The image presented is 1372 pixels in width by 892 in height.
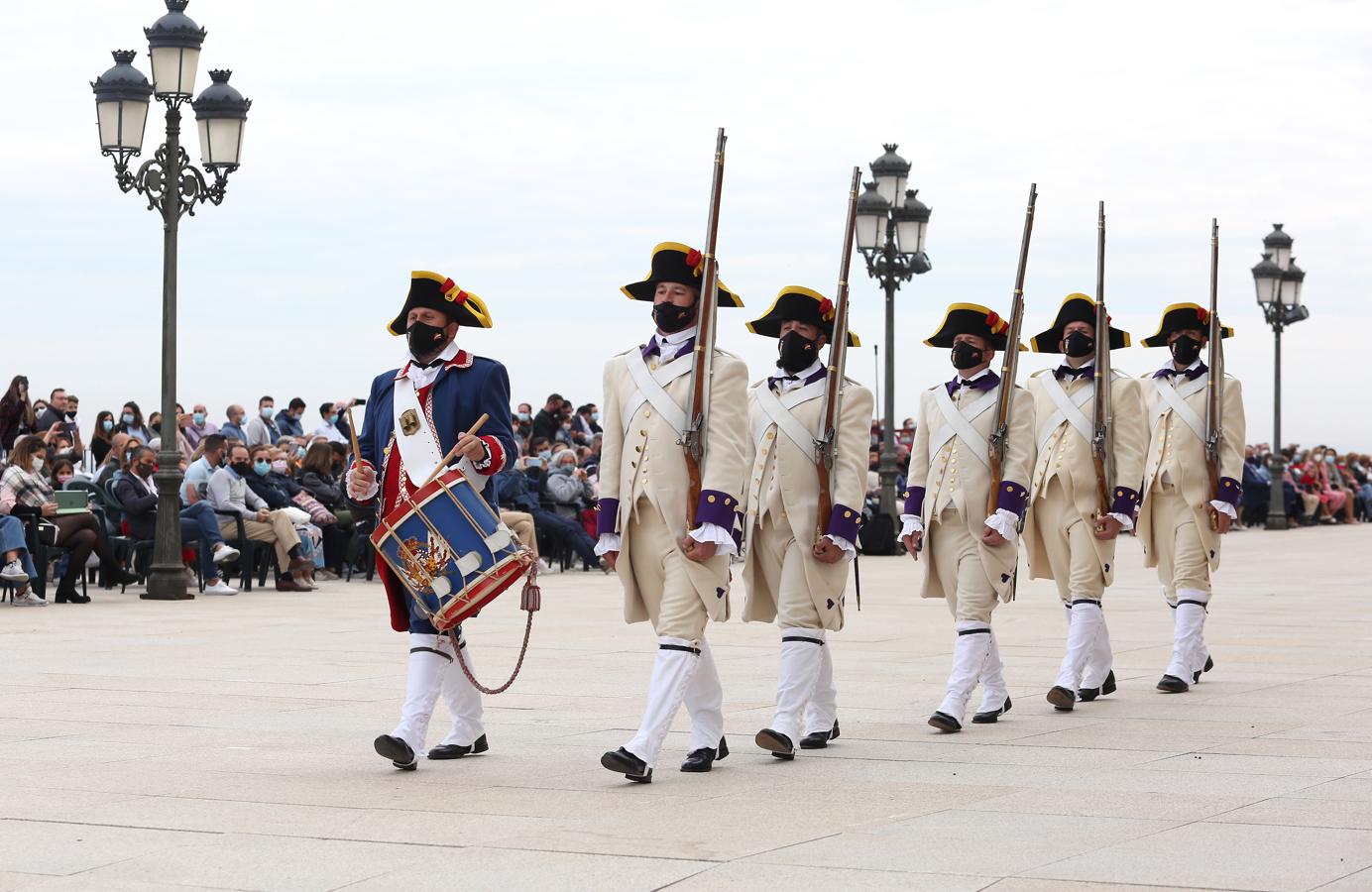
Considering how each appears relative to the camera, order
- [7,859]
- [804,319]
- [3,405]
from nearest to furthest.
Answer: [7,859] → [804,319] → [3,405]

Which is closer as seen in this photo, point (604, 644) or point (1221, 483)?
point (1221, 483)

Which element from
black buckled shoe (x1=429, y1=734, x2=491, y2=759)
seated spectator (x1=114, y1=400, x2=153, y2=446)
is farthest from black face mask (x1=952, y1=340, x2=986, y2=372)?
seated spectator (x1=114, y1=400, x2=153, y2=446)

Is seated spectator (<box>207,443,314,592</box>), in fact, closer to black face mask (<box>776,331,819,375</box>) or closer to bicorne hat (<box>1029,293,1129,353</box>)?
bicorne hat (<box>1029,293,1129,353</box>)

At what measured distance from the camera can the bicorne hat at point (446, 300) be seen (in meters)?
8.78

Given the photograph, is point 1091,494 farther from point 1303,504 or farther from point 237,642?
point 1303,504

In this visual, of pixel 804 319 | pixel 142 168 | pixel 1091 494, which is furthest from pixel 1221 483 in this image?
pixel 142 168

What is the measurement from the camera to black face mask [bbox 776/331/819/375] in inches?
371

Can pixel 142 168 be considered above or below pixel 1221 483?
above

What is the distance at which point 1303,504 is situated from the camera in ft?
144

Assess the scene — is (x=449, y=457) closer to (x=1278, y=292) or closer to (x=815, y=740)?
(x=815, y=740)

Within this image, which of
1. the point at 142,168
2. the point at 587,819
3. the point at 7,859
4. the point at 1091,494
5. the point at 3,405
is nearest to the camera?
the point at 7,859

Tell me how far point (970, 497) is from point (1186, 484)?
7.47 feet

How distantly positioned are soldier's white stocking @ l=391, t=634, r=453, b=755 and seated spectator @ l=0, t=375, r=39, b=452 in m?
14.5

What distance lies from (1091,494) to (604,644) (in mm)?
4284
